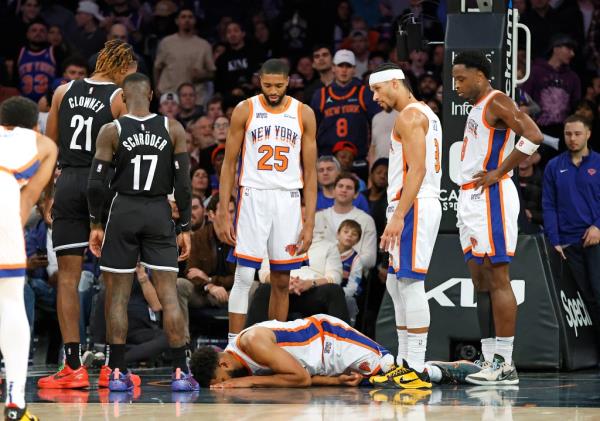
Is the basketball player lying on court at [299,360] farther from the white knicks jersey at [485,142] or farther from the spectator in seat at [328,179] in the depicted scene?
the spectator in seat at [328,179]

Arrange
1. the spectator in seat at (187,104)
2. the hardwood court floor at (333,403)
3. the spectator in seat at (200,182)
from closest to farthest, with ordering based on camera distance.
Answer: the hardwood court floor at (333,403), the spectator in seat at (200,182), the spectator in seat at (187,104)

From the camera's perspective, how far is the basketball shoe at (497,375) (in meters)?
8.91

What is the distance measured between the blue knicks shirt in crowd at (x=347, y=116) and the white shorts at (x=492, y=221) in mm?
4649

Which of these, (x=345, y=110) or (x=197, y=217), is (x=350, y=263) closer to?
(x=197, y=217)

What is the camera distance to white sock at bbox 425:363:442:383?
8875 mm

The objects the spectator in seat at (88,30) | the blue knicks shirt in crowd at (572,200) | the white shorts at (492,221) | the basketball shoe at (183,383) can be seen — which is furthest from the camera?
the spectator in seat at (88,30)

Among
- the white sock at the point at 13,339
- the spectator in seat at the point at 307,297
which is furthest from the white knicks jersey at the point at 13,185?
the spectator in seat at the point at 307,297

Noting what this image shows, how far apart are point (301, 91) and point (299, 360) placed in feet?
22.7

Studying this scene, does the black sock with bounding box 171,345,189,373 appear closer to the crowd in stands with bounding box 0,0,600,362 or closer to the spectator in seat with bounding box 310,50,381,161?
the crowd in stands with bounding box 0,0,600,362

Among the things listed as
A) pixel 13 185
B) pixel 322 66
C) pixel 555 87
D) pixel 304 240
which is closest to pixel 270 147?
pixel 304 240

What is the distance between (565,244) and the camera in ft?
37.4

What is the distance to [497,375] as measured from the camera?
29.3ft

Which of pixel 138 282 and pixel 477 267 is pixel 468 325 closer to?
pixel 477 267

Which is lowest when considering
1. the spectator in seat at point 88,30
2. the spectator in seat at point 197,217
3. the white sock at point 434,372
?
the white sock at point 434,372
